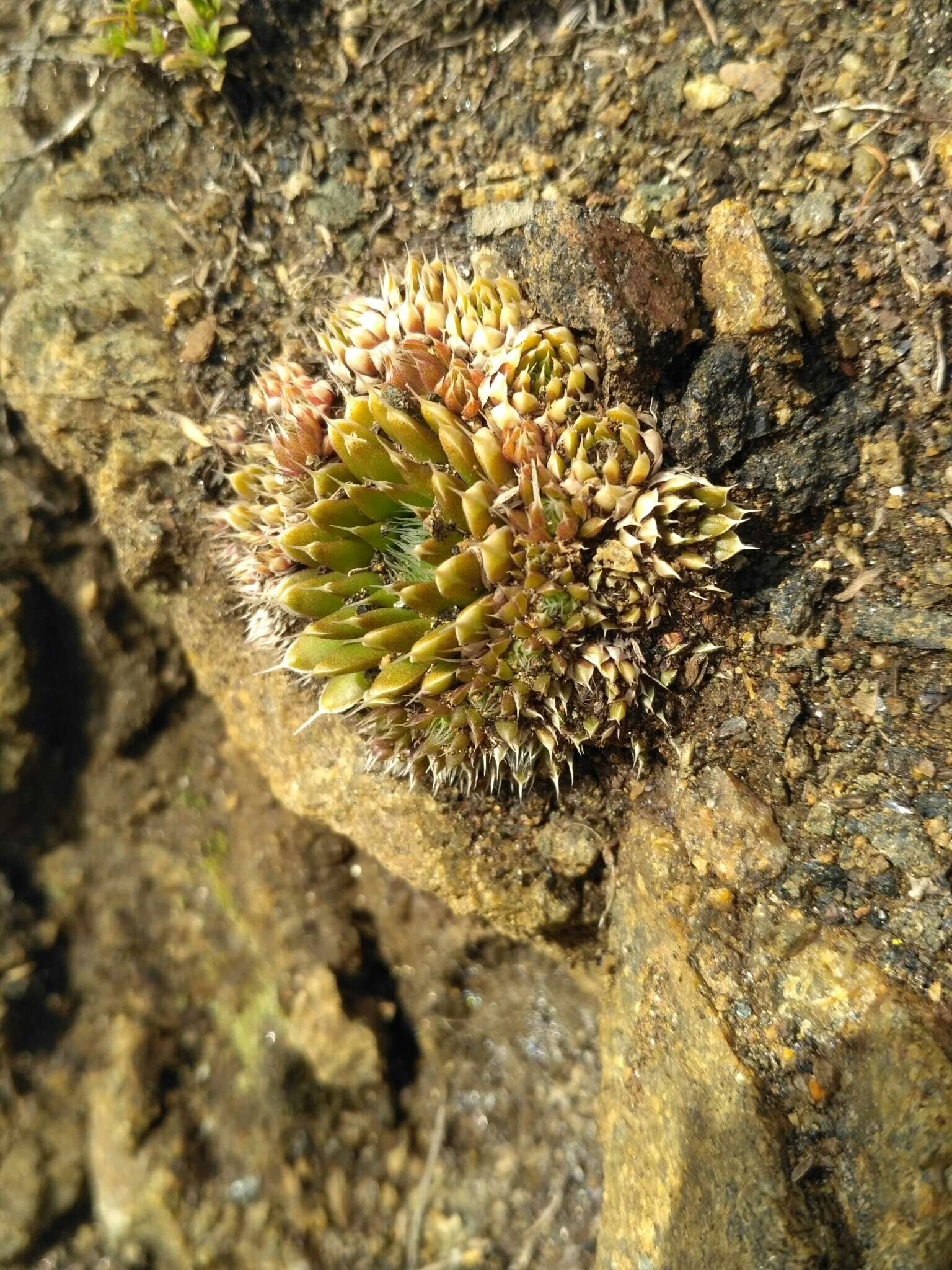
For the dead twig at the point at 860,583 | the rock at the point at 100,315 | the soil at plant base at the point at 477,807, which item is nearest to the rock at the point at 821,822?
the soil at plant base at the point at 477,807

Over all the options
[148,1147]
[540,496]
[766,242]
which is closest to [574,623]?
[540,496]

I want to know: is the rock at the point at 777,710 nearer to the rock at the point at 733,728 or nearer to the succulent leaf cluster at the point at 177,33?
the rock at the point at 733,728

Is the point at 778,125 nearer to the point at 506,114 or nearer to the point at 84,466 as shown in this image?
the point at 506,114

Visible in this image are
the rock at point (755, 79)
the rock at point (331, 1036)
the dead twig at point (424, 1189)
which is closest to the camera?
the rock at point (755, 79)

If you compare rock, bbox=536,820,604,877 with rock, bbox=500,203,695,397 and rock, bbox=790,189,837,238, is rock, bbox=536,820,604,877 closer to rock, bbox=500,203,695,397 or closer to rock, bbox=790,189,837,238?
rock, bbox=500,203,695,397

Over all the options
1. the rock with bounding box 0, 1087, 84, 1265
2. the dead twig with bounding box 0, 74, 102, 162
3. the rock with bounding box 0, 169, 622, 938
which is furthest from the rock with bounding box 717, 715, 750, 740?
the rock with bounding box 0, 1087, 84, 1265
